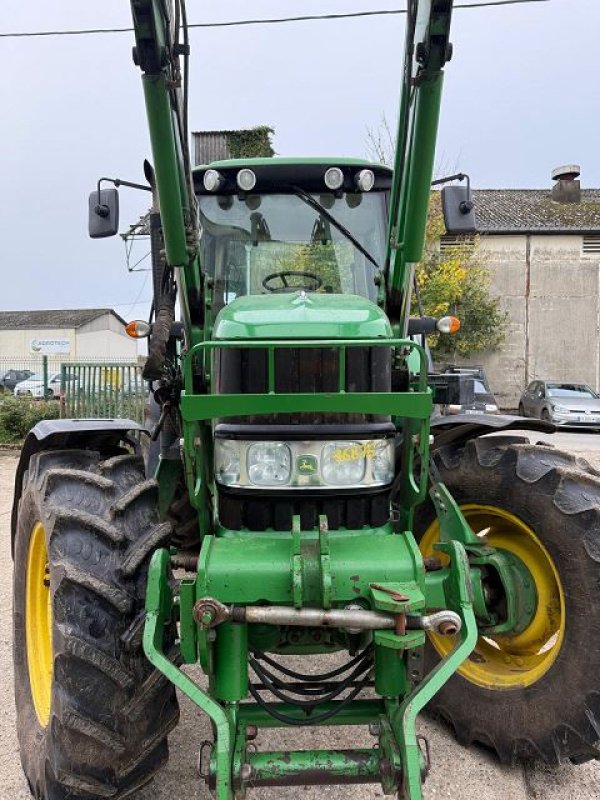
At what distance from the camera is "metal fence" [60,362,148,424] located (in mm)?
12258

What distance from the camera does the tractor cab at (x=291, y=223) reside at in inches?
137

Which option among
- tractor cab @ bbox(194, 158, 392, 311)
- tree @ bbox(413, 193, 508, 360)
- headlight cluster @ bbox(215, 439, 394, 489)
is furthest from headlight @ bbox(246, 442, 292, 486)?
tree @ bbox(413, 193, 508, 360)

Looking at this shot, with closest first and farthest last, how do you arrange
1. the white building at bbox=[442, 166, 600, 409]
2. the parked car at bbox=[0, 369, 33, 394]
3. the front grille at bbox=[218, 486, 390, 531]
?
the front grille at bbox=[218, 486, 390, 531] → the white building at bbox=[442, 166, 600, 409] → the parked car at bbox=[0, 369, 33, 394]

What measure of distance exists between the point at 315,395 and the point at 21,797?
1946 millimetres

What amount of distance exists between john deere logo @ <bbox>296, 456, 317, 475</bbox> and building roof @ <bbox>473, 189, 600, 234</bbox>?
2152cm

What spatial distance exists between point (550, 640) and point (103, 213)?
2939 millimetres

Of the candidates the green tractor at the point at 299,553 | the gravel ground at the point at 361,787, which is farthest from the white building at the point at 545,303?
the gravel ground at the point at 361,787

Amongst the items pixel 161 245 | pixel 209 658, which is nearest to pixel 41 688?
pixel 209 658

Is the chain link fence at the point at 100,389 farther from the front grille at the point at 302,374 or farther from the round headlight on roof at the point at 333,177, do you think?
the front grille at the point at 302,374

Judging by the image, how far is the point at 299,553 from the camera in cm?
215

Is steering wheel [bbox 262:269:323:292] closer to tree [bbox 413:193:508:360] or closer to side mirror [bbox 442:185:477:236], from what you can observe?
side mirror [bbox 442:185:477:236]

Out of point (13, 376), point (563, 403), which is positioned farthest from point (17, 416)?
point (13, 376)

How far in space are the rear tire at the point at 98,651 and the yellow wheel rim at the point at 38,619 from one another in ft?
0.94

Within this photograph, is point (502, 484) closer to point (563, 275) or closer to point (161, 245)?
point (161, 245)
